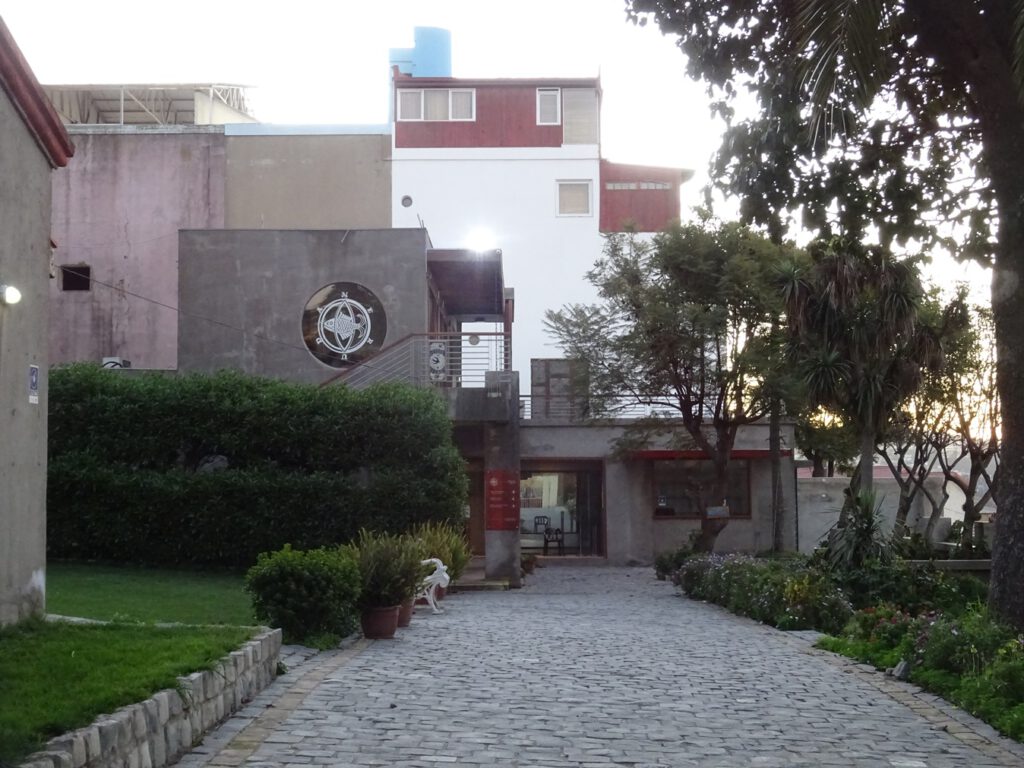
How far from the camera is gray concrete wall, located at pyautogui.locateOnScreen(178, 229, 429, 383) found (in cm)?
2594

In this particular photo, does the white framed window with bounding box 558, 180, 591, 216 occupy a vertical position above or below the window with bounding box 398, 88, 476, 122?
below

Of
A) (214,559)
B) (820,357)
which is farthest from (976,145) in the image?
(214,559)

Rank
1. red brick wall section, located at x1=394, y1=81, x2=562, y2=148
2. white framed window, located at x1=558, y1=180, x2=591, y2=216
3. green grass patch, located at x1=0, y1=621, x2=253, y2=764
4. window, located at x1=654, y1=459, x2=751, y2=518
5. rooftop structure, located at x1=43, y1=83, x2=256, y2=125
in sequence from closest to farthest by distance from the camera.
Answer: green grass patch, located at x1=0, y1=621, x2=253, y2=764 < window, located at x1=654, y1=459, x2=751, y2=518 < rooftop structure, located at x1=43, y1=83, x2=256, y2=125 < red brick wall section, located at x1=394, y1=81, x2=562, y2=148 < white framed window, located at x1=558, y1=180, x2=591, y2=216

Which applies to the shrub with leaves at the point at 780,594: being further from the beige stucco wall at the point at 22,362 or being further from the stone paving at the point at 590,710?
the beige stucco wall at the point at 22,362

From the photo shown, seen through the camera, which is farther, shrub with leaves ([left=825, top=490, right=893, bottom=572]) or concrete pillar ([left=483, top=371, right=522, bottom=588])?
concrete pillar ([left=483, top=371, right=522, bottom=588])

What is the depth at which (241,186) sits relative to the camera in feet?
124

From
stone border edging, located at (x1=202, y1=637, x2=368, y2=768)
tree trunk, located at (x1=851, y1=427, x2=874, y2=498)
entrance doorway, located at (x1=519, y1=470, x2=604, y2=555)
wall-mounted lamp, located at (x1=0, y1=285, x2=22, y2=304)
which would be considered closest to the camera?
stone border edging, located at (x1=202, y1=637, x2=368, y2=768)

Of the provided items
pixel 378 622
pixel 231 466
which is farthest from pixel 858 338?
pixel 378 622

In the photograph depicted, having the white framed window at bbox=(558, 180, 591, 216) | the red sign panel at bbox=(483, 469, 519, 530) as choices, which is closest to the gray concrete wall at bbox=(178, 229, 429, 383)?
the red sign panel at bbox=(483, 469, 519, 530)

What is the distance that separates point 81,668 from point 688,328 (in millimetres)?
19842

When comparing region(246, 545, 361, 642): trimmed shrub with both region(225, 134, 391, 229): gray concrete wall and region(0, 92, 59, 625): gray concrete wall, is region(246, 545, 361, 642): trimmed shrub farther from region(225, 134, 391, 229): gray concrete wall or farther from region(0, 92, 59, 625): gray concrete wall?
region(225, 134, 391, 229): gray concrete wall

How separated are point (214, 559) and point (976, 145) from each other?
13.9 metres

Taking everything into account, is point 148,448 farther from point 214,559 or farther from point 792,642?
point 792,642

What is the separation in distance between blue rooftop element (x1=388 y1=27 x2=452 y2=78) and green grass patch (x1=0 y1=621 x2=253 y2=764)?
132 ft
